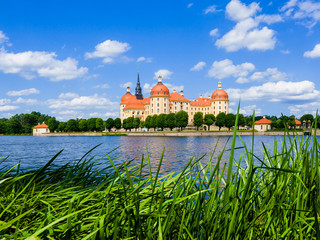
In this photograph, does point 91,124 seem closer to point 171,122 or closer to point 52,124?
point 52,124

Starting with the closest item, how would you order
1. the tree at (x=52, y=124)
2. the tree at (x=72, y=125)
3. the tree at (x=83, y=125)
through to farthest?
the tree at (x=52, y=124) → the tree at (x=72, y=125) → the tree at (x=83, y=125)

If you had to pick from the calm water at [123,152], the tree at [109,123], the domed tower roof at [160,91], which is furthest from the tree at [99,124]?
the calm water at [123,152]

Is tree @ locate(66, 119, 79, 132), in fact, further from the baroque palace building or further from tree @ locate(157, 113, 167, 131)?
tree @ locate(157, 113, 167, 131)

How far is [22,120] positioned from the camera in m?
103

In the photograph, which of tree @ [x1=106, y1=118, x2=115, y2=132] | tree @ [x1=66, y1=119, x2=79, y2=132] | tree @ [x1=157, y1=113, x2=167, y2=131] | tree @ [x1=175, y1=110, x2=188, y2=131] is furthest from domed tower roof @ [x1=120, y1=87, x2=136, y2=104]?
tree @ [x1=175, y1=110, x2=188, y2=131]

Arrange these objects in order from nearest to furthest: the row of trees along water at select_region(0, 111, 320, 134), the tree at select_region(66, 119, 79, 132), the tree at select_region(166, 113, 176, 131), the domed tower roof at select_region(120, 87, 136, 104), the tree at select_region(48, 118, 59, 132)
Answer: the tree at select_region(166, 113, 176, 131)
the row of trees along water at select_region(0, 111, 320, 134)
the tree at select_region(48, 118, 59, 132)
the tree at select_region(66, 119, 79, 132)
the domed tower roof at select_region(120, 87, 136, 104)

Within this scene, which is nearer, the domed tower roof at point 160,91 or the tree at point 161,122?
the tree at point 161,122

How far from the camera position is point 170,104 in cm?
9788

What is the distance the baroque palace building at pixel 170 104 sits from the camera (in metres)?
94.5

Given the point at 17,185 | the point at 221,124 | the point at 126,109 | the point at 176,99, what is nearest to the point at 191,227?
the point at 17,185

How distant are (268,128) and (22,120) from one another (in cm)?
8860

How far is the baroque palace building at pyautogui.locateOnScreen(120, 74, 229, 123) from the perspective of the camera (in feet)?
310

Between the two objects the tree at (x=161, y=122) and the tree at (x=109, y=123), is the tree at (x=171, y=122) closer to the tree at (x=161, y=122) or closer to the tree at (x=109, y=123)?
the tree at (x=161, y=122)

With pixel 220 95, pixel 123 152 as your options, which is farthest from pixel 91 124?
pixel 123 152
